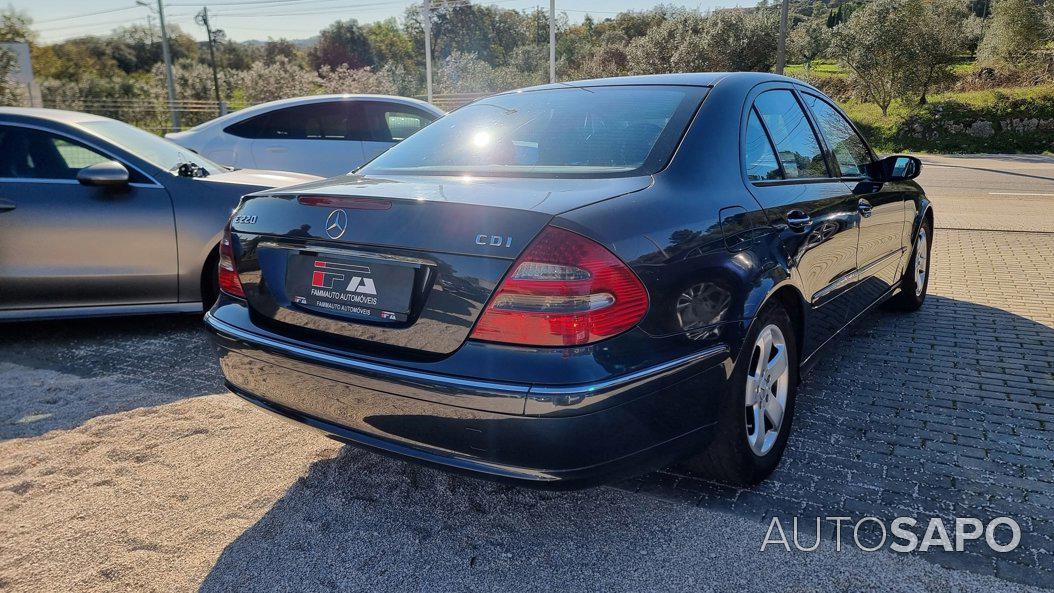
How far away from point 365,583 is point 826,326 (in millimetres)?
2326

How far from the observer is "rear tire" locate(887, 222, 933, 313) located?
5.15 meters

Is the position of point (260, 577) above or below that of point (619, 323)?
below

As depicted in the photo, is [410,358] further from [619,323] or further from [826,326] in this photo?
[826,326]

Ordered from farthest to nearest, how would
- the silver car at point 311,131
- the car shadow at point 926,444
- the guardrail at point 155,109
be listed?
the guardrail at point 155,109, the silver car at point 311,131, the car shadow at point 926,444

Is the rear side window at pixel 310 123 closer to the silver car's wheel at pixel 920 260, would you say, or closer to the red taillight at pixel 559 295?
the silver car's wheel at pixel 920 260

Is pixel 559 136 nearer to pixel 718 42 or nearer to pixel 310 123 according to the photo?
pixel 310 123

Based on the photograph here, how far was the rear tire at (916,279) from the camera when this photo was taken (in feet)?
16.9

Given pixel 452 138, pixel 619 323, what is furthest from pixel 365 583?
pixel 452 138

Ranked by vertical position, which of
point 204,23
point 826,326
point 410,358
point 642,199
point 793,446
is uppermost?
point 204,23

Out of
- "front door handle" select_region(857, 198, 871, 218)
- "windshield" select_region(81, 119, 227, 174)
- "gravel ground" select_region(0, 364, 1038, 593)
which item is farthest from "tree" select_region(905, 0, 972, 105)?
"gravel ground" select_region(0, 364, 1038, 593)

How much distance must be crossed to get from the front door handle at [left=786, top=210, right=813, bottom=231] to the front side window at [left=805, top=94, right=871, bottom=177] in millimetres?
921

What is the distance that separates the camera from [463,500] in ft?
8.98

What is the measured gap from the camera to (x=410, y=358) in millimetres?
2172

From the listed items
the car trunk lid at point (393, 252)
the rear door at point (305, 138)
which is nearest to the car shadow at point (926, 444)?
the car trunk lid at point (393, 252)
